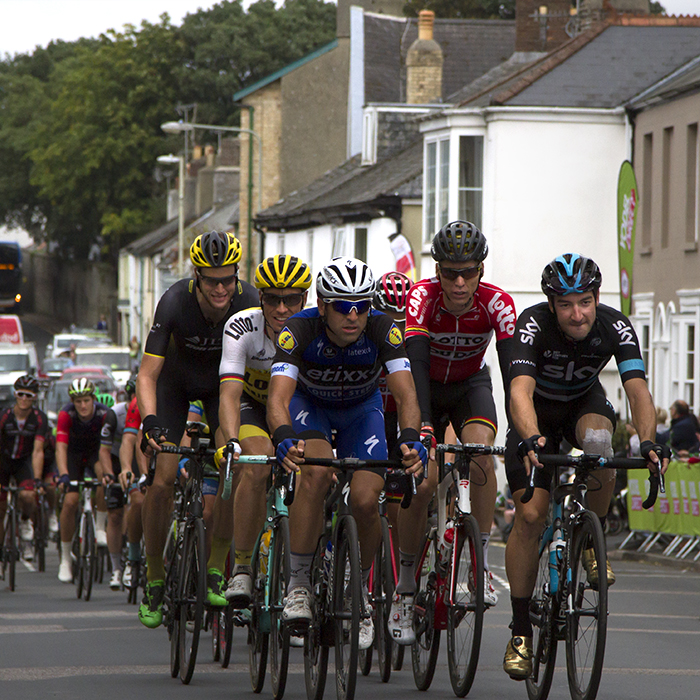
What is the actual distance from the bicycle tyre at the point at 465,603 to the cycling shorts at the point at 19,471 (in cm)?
1011

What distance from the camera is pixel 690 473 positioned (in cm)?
1859

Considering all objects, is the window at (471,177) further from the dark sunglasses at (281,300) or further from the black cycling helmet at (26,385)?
Answer: the dark sunglasses at (281,300)

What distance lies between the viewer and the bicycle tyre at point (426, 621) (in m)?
7.73

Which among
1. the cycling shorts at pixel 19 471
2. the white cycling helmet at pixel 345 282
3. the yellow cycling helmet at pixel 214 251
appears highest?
the yellow cycling helmet at pixel 214 251

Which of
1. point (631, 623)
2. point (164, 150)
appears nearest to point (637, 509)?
point (631, 623)

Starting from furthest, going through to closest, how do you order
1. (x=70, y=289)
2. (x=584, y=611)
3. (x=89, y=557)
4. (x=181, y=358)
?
(x=70, y=289) → (x=89, y=557) → (x=181, y=358) → (x=584, y=611)

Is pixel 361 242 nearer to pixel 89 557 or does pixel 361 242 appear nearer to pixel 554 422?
pixel 89 557

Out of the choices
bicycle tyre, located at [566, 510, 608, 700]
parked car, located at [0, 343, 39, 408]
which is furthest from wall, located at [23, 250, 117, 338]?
bicycle tyre, located at [566, 510, 608, 700]

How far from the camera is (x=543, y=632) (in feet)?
23.0

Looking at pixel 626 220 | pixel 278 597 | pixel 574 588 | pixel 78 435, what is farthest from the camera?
pixel 626 220

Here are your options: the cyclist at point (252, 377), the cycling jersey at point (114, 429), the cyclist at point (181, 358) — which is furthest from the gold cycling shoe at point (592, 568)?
the cycling jersey at point (114, 429)

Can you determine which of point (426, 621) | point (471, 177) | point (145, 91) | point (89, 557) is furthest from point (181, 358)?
point (145, 91)

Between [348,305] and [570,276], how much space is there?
3.59ft

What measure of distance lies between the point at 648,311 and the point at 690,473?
11684mm
